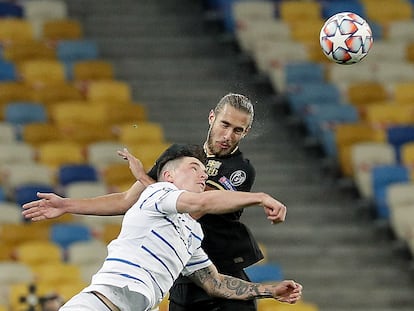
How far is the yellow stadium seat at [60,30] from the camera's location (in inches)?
579

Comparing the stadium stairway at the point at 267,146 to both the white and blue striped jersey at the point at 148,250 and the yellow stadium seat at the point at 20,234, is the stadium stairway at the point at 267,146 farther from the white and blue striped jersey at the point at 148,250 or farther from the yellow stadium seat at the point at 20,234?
the white and blue striped jersey at the point at 148,250

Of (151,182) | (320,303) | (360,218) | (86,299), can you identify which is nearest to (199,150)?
(151,182)

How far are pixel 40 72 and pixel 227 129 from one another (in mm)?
6986

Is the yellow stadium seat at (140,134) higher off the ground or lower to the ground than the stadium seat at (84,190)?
higher

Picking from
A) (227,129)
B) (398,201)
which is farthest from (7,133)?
(227,129)

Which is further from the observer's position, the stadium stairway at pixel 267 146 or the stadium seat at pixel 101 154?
the stadium seat at pixel 101 154

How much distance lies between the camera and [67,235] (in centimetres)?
1141

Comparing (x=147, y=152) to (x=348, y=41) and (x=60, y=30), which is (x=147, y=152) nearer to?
(x=60, y=30)

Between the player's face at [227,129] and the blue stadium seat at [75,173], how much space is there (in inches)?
204

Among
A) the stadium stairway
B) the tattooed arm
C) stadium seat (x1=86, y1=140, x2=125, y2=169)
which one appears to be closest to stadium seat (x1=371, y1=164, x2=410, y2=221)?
the stadium stairway

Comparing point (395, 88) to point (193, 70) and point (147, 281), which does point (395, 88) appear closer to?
point (193, 70)

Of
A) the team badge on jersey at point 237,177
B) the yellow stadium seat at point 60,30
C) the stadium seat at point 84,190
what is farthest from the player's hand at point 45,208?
the yellow stadium seat at point 60,30

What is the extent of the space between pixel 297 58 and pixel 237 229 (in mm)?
7652

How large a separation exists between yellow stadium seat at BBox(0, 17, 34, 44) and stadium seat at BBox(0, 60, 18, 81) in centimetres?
61
